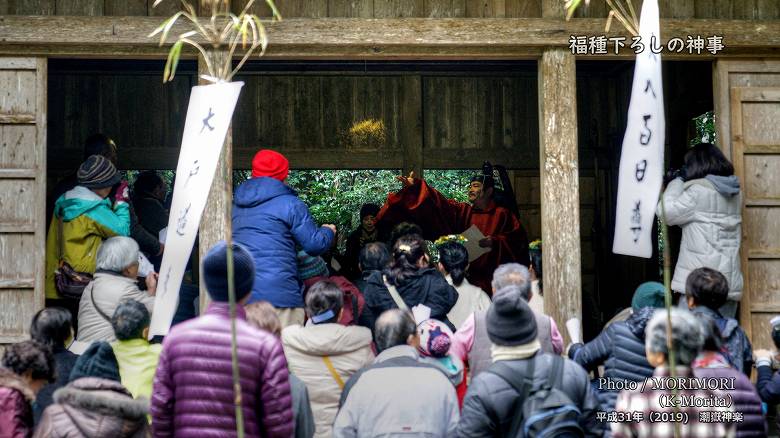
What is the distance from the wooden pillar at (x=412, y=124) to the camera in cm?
1109

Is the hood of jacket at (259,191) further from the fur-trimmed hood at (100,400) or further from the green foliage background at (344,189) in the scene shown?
the green foliage background at (344,189)

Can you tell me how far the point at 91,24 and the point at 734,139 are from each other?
4443mm

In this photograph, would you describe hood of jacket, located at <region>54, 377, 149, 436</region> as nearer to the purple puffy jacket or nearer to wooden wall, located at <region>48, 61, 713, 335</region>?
the purple puffy jacket

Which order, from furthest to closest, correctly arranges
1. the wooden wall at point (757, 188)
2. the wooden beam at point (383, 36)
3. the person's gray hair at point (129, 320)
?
the wooden wall at point (757, 188) → the wooden beam at point (383, 36) → the person's gray hair at point (129, 320)

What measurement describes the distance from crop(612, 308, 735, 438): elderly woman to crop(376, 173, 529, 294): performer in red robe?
542 cm

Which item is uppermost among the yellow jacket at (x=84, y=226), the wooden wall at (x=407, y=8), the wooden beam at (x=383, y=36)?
the wooden wall at (x=407, y=8)

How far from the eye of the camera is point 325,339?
5.05m

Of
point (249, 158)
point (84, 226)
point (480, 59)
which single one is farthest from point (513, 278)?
point (249, 158)

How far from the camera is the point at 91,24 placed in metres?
6.47

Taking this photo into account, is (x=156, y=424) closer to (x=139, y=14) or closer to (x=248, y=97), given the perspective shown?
(x=139, y=14)

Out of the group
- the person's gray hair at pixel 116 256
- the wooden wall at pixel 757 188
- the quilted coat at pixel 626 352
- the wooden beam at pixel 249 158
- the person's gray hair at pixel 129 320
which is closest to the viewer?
the quilted coat at pixel 626 352

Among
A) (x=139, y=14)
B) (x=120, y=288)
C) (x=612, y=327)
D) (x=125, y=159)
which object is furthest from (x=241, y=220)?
(x=125, y=159)

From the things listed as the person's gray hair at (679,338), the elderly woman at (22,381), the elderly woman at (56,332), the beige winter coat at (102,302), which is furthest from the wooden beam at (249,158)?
the person's gray hair at (679,338)

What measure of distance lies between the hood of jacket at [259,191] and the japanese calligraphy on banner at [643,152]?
2.32 m
